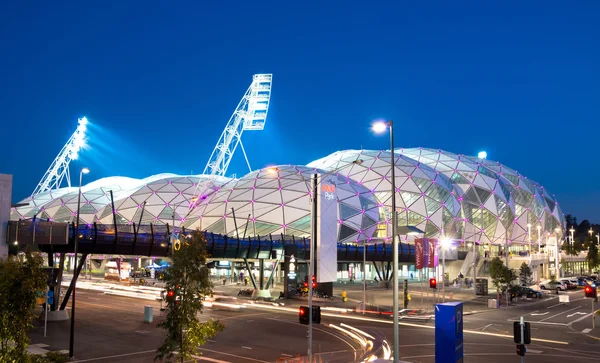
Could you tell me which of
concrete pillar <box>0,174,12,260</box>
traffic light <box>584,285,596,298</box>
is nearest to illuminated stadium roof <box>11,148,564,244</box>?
traffic light <box>584,285,596,298</box>

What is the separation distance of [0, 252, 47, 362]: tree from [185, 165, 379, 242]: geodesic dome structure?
60.7 m

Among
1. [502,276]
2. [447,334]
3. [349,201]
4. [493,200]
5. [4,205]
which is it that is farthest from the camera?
[493,200]

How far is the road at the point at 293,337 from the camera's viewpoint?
2481 cm

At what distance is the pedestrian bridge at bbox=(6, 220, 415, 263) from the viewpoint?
Result: 3081cm

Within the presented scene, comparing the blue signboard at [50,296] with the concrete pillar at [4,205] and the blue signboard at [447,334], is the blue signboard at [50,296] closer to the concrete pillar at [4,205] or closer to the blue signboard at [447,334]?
the concrete pillar at [4,205]

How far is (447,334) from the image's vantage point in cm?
1842

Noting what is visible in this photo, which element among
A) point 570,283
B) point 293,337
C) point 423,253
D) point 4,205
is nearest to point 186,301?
point 293,337

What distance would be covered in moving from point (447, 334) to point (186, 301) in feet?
27.7

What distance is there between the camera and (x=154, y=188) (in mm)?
110938

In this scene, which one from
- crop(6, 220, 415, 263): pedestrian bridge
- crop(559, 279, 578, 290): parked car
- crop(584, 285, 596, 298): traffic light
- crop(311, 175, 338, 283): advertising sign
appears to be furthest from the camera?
crop(559, 279, 578, 290): parked car

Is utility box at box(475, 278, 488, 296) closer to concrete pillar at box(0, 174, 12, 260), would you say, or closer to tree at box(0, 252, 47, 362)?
concrete pillar at box(0, 174, 12, 260)

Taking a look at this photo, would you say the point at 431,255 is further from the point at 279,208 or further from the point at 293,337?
the point at 279,208

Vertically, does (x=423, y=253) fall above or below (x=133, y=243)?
below

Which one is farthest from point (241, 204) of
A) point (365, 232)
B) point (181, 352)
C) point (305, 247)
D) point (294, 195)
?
point (181, 352)
